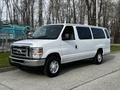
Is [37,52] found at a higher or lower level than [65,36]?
lower

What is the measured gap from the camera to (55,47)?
8336mm

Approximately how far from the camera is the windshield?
8745 mm

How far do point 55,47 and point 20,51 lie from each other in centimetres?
139

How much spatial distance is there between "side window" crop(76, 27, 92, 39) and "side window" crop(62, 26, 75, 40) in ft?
1.79

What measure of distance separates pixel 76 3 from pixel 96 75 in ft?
96.6

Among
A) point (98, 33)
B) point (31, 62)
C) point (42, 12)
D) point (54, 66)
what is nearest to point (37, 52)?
point (31, 62)

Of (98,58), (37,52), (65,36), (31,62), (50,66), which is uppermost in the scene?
(65,36)

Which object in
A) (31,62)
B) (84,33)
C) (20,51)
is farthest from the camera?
(84,33)

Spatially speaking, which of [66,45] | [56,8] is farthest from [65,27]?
[56,8]

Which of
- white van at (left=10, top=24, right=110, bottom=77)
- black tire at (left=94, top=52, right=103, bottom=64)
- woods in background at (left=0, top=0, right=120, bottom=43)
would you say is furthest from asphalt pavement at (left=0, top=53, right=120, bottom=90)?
woods in background at (left=0, top=0, right=120, bottom=43)

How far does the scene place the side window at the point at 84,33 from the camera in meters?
10.0

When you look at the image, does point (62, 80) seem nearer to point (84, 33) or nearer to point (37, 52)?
point (37, 52)

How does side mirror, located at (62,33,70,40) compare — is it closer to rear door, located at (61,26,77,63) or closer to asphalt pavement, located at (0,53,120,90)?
rear door, located at (61,26,77,63)

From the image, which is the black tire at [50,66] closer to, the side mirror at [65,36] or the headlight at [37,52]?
the headlight at [37,52]
